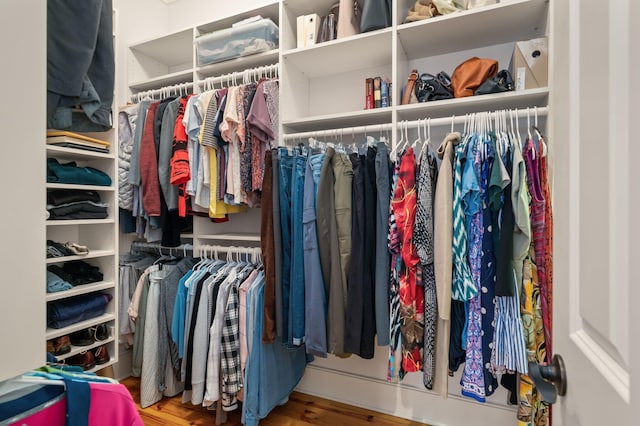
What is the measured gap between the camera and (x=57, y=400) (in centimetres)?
68

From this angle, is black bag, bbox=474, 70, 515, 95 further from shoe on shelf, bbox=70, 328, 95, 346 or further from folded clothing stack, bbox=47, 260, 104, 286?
shoe on shelf, bbox=70, 328, 95, 346

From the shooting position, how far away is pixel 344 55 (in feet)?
6.41

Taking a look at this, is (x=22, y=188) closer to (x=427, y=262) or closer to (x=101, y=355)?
(x=427, y=262)

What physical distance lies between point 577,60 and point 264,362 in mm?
1735

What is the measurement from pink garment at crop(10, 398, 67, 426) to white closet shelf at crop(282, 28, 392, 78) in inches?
73.9

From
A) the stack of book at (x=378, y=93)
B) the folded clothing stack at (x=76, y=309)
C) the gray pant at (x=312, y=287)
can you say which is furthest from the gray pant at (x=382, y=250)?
the folded clothing stack at (x=76, y=309)

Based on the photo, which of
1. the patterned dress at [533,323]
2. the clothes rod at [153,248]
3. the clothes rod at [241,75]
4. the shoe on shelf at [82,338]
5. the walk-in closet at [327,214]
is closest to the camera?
the walk-in closet at [327,214]

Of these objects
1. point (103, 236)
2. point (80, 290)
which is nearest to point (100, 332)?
point (80, 290)

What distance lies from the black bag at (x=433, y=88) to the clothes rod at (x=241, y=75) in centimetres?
90

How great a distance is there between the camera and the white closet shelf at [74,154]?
66.3 inches

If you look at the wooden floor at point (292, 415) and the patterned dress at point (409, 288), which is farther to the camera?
the wooden floor at point (292, 415)

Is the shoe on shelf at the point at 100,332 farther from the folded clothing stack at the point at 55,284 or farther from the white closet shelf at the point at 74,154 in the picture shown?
the white closet shelf at the point at 74,154

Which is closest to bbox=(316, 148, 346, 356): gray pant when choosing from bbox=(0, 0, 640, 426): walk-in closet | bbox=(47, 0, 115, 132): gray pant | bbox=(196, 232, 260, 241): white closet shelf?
bbox=(0, 0, 640, 426): walk-in closet

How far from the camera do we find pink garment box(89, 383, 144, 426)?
729 millimetres
